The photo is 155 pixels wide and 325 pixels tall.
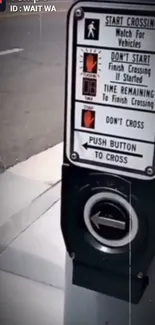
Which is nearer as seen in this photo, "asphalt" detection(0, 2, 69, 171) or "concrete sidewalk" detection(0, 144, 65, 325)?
"asphalt" detection(0, 2, 69, 171)

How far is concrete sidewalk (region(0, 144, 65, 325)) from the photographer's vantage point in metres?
1.11

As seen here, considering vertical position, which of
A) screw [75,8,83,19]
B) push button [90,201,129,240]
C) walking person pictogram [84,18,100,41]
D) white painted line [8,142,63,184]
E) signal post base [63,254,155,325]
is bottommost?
signal post base [63,254,155,325]

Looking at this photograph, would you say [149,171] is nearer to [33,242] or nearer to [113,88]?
[113,88]

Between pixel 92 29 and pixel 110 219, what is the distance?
38 cm

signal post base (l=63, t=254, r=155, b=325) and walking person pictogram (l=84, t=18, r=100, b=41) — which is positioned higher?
walking person pictogram (l=84, t=18, r=100, b=41)

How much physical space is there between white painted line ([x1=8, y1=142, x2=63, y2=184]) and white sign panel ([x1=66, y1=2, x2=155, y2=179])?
2.2 inches

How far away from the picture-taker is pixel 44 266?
3.91ft

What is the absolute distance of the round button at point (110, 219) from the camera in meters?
1.02

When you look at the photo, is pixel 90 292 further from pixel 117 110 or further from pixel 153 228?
pixel 117 110

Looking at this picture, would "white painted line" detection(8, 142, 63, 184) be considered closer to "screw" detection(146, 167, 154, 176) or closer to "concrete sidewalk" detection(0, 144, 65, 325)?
"concrete sidewalk" detection(0, 144, 65, 325)

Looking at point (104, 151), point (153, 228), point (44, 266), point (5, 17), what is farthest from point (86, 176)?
point (5, 17)

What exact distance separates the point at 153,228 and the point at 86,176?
17cm

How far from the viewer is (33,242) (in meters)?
1.18

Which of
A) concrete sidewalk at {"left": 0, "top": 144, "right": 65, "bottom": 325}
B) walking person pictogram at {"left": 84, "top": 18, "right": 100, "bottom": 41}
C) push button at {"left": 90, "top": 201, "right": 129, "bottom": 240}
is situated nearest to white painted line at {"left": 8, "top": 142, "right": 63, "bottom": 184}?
concrete sidewalk at {"left": 0, "top": 144, "right": 65, "bottom": 325}
